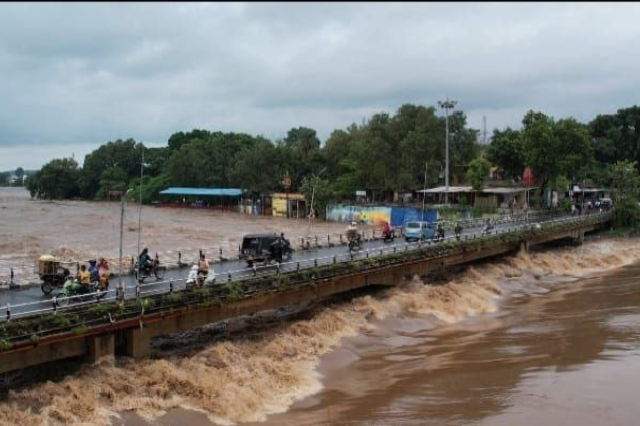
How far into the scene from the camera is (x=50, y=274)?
25.9 meters

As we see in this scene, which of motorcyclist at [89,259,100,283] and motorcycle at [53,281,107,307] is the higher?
motorcyclist at [89,259,100,283]

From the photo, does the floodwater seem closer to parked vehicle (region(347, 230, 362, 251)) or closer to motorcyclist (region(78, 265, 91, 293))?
parked vehicle (region(347, 230, 362, 251))

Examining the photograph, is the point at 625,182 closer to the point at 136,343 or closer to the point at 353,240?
the point at 353,240

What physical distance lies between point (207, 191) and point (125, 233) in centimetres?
4217

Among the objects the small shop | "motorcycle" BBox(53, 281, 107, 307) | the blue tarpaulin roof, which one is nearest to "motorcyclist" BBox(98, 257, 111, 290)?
"motorcycle" BBox(53, 281, 107, 307)

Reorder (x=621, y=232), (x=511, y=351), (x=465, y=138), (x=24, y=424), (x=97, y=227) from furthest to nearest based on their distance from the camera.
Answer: (x=465, y=138)
(x=97, y=227)
(x=621, y=232)
(x=511, y=351)
(x=24, y=424)

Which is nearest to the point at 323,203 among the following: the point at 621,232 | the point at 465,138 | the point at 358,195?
the point at 358,195

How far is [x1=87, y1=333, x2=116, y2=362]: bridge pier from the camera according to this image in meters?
21.6

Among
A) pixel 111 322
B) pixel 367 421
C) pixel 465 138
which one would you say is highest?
pixel 465 138

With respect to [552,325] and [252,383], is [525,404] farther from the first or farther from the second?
[552,325]

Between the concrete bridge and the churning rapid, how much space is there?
0.95 m

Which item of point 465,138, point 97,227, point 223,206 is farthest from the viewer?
point 223,206

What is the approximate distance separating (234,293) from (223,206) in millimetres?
96779

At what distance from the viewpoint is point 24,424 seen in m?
17.8
